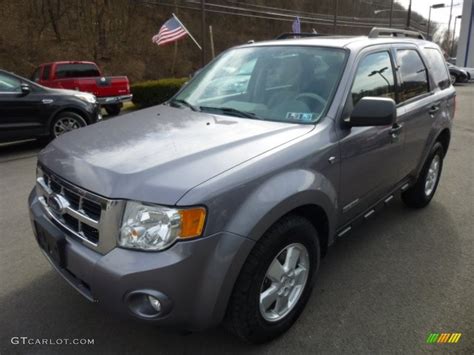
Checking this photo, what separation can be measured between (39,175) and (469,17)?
39.6 m

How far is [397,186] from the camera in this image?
3.76m

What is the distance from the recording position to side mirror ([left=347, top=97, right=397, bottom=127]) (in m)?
2.60

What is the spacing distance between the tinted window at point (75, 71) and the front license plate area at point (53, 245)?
11.5 metres

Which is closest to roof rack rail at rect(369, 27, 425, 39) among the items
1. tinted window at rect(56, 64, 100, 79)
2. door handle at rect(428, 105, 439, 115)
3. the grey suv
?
the grey suv

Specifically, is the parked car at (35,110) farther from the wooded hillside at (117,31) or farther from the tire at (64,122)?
the wooded hillside at (117,31)

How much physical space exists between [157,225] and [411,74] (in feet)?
9.66

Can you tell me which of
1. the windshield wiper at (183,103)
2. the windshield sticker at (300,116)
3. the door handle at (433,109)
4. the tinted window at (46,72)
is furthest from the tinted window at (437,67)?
the tinted window at (46,72)

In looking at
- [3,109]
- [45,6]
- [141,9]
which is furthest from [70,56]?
[3,109]

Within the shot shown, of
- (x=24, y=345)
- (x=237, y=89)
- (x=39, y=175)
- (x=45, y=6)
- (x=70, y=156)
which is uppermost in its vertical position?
(x=45, y=6)

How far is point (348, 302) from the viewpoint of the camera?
9.50 ft

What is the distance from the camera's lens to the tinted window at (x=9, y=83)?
25.0ft

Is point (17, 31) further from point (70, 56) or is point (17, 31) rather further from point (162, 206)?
point (162, 206)

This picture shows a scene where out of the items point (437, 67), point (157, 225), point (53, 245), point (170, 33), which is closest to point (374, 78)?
point (437, 67)

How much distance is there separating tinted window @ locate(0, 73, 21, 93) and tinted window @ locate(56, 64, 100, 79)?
5.20 m
